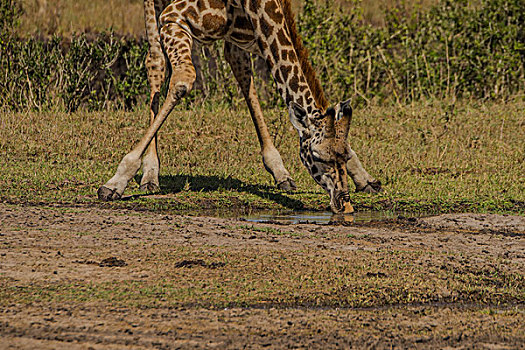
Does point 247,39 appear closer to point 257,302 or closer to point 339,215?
point 339,215

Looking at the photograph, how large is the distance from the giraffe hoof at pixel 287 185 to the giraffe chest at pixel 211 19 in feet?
5.19

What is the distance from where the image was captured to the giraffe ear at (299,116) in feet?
24.0

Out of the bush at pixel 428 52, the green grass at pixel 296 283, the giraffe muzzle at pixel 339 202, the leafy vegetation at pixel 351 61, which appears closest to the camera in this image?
the green grass at pixel 296 283

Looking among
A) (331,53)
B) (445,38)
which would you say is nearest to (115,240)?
(331,53)

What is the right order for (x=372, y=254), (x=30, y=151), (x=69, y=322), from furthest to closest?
(x=30, y=151)
(x=372, y=254)
(x=69, y=322)

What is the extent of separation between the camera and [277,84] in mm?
7844

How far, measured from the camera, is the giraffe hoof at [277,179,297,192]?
8578mm

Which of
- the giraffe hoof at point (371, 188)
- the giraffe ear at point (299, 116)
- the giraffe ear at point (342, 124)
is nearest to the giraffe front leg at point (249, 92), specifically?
the giraffe hoof at point (371, 188)

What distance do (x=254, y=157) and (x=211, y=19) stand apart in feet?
8.83

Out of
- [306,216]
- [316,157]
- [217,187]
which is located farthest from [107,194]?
[316,157]

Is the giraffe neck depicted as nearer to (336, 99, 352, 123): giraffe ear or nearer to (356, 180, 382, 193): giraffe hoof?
(336, 99, 352, 123): giraffe ear

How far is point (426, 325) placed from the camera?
3756 mm

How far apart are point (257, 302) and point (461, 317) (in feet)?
3.57

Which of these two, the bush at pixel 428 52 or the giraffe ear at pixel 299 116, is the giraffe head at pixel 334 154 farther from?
the bush at pixel 428 52
